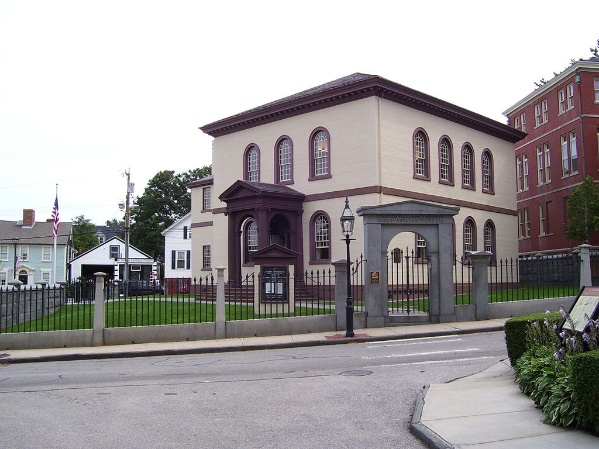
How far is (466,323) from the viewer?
744 inches

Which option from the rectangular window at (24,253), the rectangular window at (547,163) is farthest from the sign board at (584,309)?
the rectangular window at (24,253)

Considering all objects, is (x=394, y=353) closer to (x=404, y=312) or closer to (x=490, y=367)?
(x=490, y=367)

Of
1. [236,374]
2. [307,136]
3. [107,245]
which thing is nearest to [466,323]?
[236,374]

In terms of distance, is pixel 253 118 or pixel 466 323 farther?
pixel 253 118

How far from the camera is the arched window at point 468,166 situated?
33.2m

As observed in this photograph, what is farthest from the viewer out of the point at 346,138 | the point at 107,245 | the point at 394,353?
the point at 107,245

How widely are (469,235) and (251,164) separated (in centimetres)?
1257

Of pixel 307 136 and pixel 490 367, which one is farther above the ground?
pixel 307 136

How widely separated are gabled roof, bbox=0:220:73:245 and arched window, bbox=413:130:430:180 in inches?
1960

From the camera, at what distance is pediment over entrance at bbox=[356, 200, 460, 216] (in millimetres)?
18688

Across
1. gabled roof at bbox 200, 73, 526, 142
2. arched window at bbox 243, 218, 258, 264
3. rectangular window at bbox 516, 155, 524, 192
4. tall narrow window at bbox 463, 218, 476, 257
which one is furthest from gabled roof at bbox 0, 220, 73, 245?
tall narrow window at bbox 463, 218, 476, 257

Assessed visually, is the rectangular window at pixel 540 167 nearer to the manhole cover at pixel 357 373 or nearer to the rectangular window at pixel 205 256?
the rectangular window at pixel 205 256

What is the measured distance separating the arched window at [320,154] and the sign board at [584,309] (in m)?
21.3

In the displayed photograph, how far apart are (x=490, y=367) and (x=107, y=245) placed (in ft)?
220
